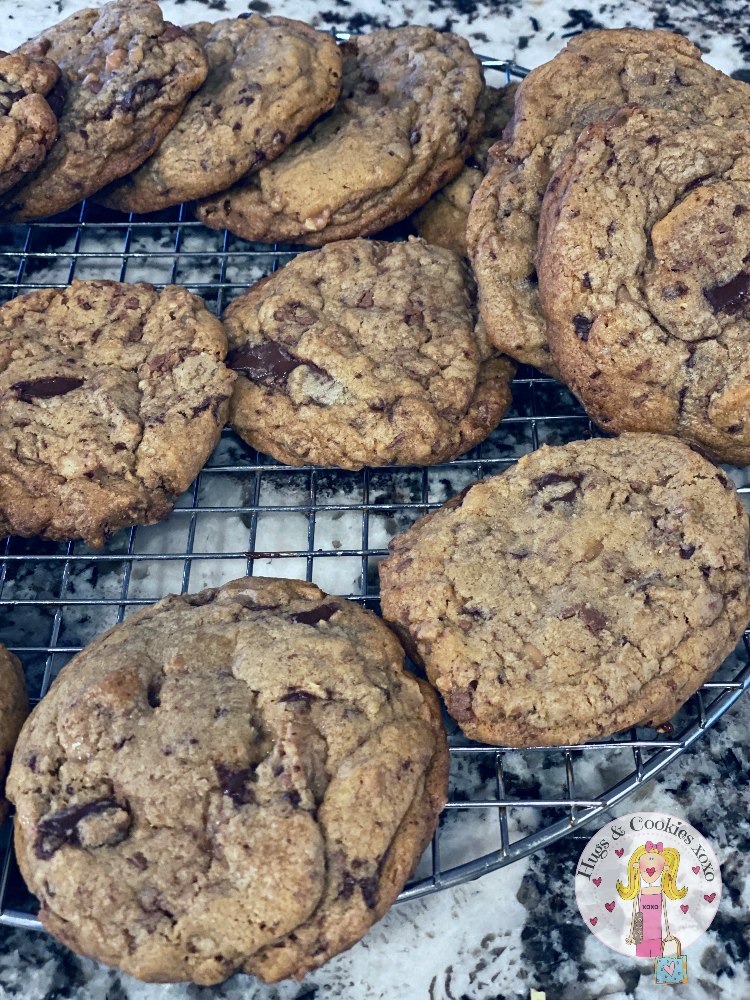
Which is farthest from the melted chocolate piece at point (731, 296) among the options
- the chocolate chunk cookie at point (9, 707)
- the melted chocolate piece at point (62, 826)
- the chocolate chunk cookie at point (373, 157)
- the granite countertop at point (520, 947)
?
the chocolate chunk cookie at point (9, 707)

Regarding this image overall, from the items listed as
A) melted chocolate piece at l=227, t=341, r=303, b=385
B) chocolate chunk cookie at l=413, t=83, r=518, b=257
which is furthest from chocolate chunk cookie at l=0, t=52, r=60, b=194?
chocolate chunk cookie at l=413, t=83, r=518, b=257

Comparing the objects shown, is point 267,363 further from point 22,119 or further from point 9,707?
point 9,707

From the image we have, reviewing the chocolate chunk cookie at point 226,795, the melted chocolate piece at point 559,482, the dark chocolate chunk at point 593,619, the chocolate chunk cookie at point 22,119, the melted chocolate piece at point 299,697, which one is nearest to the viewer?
the chocolate chunk cookie at point 226,795

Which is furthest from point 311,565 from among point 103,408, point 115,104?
point 115,104

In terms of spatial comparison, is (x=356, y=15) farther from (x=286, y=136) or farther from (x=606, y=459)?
(x=606, y=459)

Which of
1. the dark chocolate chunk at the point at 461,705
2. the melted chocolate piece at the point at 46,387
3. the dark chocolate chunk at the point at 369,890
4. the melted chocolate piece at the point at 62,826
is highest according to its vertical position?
the melted chocolate piece at the point at 46,387

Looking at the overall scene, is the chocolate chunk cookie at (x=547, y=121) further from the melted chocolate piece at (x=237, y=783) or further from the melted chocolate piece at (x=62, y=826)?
the melted chocolate piece at (x=62, y=826)

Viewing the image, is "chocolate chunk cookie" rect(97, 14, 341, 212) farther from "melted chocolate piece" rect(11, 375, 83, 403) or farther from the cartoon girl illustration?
the cartoon girl illustration
